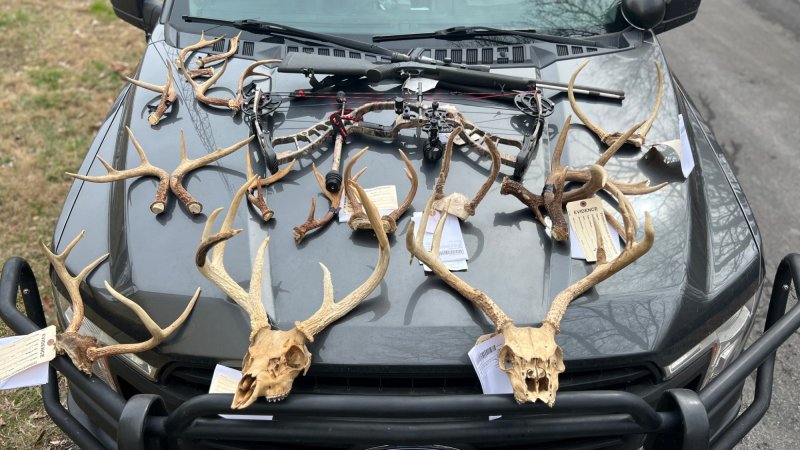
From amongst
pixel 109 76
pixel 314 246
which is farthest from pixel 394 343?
pixel 109 76

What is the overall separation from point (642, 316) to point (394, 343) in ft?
2.39

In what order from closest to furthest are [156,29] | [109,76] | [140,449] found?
[140,449]
[156,29]
[109,76]

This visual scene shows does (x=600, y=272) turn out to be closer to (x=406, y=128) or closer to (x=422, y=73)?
(x=406, y=128)

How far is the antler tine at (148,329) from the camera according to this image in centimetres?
190

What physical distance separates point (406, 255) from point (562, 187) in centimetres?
58

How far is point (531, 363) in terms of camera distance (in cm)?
172

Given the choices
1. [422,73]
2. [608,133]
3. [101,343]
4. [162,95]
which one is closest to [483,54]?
[422,73]

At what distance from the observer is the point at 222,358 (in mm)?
1884

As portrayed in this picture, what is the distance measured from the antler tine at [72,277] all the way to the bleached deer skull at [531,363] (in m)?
1.29

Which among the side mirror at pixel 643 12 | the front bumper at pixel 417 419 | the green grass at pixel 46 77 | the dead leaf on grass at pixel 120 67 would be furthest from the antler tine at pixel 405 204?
the green grass at pixel 46 77

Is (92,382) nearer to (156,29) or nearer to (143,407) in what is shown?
(143,407)

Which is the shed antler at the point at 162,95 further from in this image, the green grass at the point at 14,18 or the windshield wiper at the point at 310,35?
the green grass at the point at 14,18

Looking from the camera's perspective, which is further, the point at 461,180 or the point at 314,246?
the point at 461,180

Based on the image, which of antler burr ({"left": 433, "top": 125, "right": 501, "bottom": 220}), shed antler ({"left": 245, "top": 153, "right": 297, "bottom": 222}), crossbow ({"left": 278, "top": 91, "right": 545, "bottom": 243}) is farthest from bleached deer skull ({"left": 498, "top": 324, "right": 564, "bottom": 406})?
shed antler ({"left": 245, "top": 153, "right": 297, "bottom": 222})
